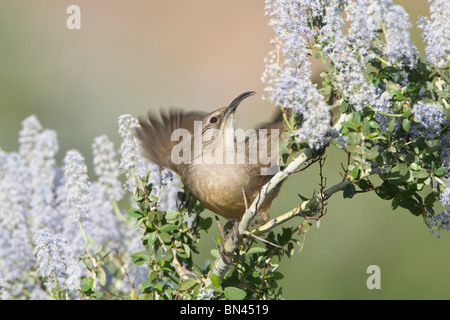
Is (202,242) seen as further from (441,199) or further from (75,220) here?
(441,199)

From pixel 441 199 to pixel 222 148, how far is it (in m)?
1.47

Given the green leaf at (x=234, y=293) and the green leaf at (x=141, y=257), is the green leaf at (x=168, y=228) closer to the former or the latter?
the green leaf at (x=141, y=257)

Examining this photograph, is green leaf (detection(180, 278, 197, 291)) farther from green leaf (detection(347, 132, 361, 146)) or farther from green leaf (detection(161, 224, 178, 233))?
green leaf (detection(347, 132, 361, 146))

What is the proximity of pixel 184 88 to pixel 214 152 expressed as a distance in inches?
271

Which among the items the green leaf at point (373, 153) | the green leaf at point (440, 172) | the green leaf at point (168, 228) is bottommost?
the green leaf at point (168, 228)

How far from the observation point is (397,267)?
533 centimetres

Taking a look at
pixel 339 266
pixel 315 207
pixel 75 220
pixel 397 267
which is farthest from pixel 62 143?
pixel 315 207

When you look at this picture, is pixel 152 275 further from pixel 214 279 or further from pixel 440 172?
pixel 440 172

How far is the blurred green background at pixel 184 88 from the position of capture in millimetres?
5367

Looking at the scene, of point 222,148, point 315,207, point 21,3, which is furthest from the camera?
point 21,3

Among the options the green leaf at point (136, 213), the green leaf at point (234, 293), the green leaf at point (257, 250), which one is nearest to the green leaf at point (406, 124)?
the green leaf at point (257, 250)

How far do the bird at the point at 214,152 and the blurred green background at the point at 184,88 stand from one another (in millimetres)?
2151

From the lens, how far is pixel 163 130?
3328mm

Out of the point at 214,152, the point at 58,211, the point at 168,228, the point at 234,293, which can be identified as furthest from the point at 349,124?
the point at 58,211
